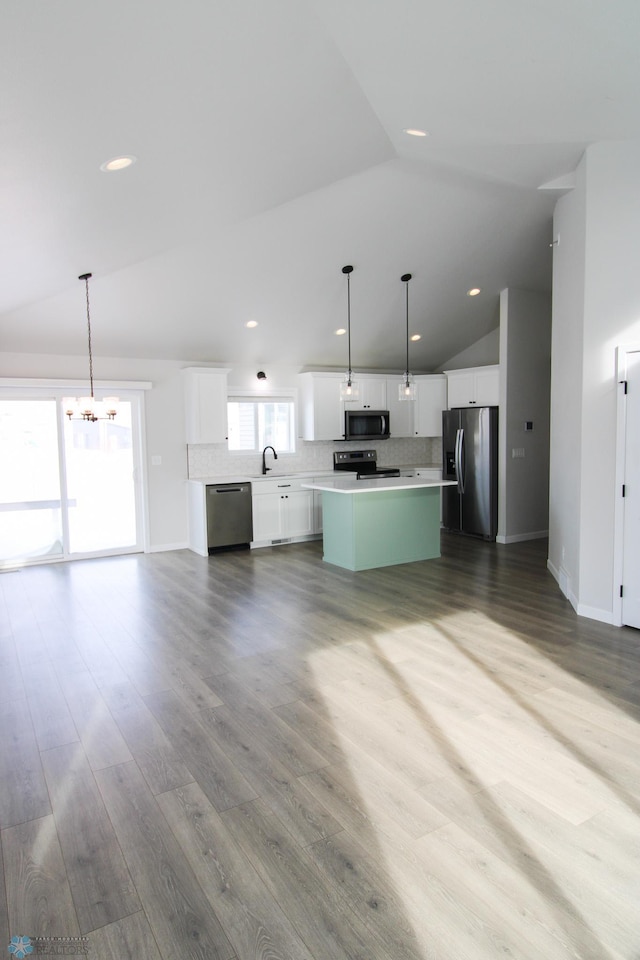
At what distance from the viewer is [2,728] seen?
10.2ft

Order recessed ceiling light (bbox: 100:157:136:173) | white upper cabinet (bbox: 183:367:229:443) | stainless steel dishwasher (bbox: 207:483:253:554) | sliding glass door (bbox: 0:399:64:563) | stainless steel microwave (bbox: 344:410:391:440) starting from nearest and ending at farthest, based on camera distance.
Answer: recessed ceiling light (bbox: 100:157:136:173) < sliding glass door (bbox: 0:399:64:563) < stainless steel dishwasher (bbox: 207:483:253:554) < white upper cabinet (bbox: 183:367:229:443) < stainless steel microwave (bbox: 344:410:391:440)

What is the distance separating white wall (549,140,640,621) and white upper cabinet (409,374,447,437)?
393 cm

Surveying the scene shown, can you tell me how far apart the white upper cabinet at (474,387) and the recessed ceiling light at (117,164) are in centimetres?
566

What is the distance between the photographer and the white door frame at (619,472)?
423cm

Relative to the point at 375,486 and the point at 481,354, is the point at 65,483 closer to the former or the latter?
the point at 375,486

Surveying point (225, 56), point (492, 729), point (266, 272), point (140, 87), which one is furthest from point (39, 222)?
point (492, 729)

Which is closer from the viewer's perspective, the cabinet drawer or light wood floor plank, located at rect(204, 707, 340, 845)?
light wood floor plank, located at rect(204, 707, 340, 845)

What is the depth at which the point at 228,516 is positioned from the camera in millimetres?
7422

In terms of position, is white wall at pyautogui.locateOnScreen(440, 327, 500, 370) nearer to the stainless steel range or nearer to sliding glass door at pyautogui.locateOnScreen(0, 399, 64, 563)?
the stainless steel range

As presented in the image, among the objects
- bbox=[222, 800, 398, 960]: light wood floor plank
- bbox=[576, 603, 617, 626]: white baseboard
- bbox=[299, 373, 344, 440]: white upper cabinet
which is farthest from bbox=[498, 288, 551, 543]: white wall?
bbox=[222, 800, 398, 960]: light wood floor plank

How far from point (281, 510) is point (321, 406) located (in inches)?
63.8

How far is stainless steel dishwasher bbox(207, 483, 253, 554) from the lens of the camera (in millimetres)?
7312

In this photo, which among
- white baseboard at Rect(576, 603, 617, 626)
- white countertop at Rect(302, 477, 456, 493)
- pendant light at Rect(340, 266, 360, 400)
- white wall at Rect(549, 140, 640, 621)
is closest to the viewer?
white wall at Rect(549, 140, 640, 621)

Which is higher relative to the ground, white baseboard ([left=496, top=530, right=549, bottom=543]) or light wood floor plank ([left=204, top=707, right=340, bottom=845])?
white baseboard ([left=496, top=530, right=549, bottom=543])
